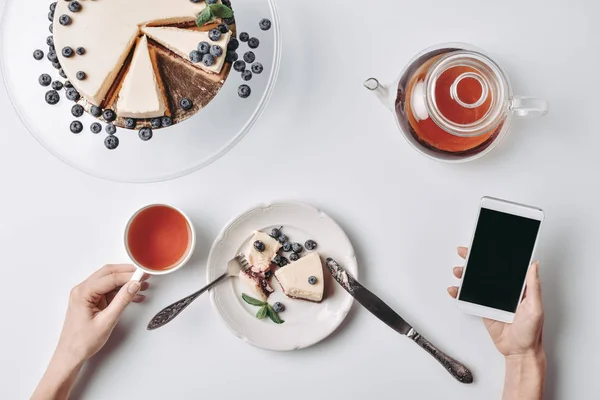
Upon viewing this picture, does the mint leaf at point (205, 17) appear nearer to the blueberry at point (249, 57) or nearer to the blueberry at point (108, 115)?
the blueberry at point (249, 57)

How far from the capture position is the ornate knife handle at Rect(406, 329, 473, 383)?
52.1 inches

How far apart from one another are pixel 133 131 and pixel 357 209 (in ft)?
1.71

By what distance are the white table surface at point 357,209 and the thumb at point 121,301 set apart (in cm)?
8

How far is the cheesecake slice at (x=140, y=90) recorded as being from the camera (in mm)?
1138

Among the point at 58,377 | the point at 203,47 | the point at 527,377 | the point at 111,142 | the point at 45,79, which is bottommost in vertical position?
the point at 58,377

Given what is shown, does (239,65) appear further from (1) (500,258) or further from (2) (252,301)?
(1) (500,258)

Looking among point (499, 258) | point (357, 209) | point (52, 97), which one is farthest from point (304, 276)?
point (52, 97)

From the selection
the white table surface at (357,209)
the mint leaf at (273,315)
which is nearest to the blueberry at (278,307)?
the mint leaf at (273,315)

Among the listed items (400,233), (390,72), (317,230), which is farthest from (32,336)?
(390,72)

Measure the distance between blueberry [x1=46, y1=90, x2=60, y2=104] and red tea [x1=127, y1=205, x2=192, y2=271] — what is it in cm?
28

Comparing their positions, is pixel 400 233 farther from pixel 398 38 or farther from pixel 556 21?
pixel 556 21

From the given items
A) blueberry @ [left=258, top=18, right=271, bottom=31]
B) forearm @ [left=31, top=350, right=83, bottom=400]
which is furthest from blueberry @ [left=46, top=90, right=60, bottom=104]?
forearm @ [left=31, top=350, right=83, bottom=400]

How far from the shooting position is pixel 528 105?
3.81 feet

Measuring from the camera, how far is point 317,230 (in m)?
1.36
